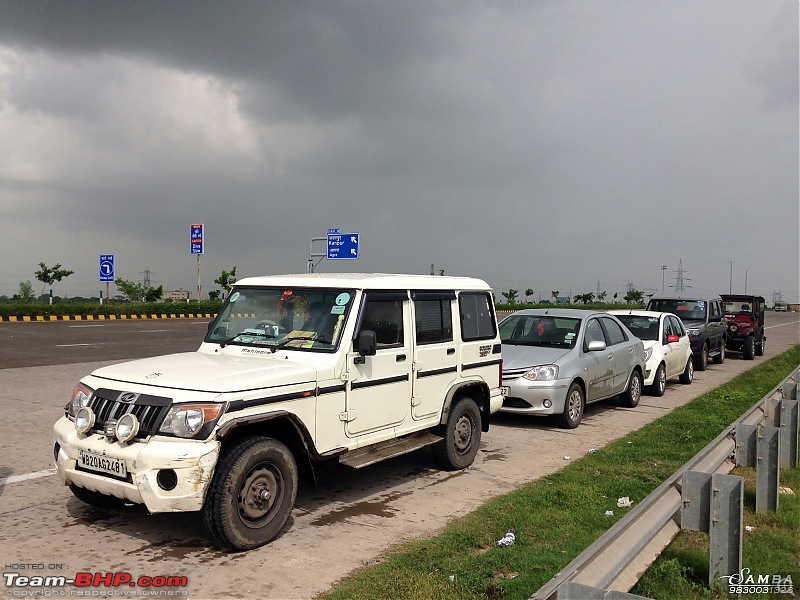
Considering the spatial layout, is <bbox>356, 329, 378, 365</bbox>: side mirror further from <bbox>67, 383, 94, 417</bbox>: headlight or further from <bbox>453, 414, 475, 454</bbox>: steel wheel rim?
<bbox>67, 383, 94, 417</bbox>: headlight

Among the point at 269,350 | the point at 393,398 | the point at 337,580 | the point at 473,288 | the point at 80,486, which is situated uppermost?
the point at 473,288

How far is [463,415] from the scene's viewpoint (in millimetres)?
7594

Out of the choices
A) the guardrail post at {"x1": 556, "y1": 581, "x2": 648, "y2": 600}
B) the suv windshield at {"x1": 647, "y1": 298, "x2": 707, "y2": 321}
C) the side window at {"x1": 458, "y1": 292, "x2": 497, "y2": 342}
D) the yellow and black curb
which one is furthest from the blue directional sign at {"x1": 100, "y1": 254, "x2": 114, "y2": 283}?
the guardrail post at {"x1": 556, "y1": 581, "x2": 648, "y2": 600}

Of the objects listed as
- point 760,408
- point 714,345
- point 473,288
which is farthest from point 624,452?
point 714,345

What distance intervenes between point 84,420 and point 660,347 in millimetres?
11524

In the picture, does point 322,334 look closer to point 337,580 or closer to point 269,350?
point 269,350

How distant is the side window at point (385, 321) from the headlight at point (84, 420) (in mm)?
2269

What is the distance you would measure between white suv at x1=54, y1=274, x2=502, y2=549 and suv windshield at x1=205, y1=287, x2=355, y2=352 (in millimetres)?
12

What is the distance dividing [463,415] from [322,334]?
86.9 inches

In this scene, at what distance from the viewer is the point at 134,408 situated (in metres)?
5.00

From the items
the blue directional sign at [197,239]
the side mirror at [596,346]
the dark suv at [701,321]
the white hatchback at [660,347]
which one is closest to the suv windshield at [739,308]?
the dark suv at [701,321]

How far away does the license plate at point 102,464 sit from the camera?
4.86 m

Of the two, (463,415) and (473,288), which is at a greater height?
(473,288)

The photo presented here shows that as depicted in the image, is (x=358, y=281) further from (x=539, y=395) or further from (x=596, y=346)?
(x=596, y=346)
